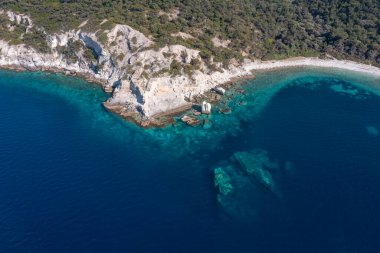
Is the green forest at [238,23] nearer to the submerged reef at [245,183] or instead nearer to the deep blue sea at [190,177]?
the deep blue sea at [190,177]

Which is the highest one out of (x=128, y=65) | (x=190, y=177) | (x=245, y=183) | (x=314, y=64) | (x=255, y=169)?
(x=128, y=65)

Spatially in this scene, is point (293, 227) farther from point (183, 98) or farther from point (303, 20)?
point (303, 20)

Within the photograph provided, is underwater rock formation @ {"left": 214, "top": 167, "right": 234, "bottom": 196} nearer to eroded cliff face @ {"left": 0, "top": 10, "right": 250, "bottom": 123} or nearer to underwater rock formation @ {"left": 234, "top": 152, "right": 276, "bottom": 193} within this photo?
underwater rock formation @ {"left": 234, "top": 152, "right": 276, "bottom": 193}

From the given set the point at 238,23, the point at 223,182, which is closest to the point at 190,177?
the point at 223,182

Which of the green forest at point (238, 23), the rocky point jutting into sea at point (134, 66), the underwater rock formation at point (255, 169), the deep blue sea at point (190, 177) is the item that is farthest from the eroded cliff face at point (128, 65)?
the underwater rock formation at point (255, 169)

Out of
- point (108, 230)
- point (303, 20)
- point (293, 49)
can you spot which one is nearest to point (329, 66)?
point (293, 49)

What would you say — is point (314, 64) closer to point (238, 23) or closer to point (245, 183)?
point (238, 23)

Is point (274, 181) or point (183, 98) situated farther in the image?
point (183, 98)
